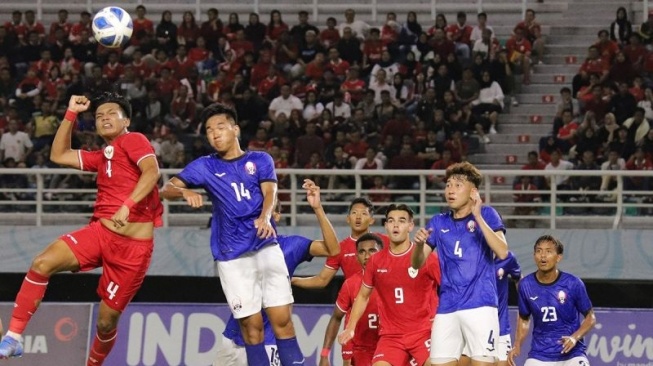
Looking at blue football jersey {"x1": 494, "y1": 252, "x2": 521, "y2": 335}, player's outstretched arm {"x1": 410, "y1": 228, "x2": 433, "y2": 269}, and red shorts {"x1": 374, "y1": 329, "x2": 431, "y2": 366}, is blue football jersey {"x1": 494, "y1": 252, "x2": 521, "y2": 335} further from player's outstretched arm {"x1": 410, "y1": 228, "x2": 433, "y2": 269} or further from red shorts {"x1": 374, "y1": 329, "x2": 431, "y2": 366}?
player's outstretched arm {"x1": 410, "y1": 228, "x2": 433, "y2": 269}

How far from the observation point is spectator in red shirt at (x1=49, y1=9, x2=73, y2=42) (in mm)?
24609

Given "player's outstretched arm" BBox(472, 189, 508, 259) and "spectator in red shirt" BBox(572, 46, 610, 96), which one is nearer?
"player's outstretched arm" BBox(472, 189, 508, 259)

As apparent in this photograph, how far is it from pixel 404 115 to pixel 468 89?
1406 mm

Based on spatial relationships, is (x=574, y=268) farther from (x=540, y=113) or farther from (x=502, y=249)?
(x=502, y=249)

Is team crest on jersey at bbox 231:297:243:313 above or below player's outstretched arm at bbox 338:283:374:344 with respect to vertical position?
above

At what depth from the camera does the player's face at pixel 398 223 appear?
450 inches

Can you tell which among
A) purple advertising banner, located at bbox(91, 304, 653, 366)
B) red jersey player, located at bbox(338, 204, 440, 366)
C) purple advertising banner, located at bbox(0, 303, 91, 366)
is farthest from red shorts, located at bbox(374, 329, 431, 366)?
purple advertising banner, located at bbox(0, 303, 91, 366)

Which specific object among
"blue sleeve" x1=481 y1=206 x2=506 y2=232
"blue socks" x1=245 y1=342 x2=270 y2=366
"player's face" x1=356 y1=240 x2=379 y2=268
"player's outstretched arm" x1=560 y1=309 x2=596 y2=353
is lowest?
"player's outstretched arm" x1=560 y1=309 x2=596 y2=353

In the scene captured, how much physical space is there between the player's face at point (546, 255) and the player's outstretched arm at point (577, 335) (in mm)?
601

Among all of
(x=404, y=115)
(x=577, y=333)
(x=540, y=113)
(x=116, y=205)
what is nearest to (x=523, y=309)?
(x=577, y=333)

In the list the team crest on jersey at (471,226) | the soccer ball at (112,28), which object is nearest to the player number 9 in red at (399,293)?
the team crest on jersey at (471,226)

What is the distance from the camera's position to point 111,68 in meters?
23.6

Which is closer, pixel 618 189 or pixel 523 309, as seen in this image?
pixel 523 309

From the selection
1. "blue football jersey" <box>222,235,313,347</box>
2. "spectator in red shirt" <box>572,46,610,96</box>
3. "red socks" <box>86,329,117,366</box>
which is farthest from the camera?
"spectator in red shirt" <box>572,46,610,96</box>
